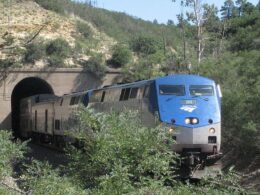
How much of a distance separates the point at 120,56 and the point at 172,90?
37622mm

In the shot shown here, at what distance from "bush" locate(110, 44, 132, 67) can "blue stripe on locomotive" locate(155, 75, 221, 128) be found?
120ft

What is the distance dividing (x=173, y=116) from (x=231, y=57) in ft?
47.2

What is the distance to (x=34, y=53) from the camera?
5419cm

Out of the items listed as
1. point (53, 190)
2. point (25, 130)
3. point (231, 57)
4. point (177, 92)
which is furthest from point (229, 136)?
point (25, 130)

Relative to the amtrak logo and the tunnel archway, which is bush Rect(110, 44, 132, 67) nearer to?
the tunnel archway

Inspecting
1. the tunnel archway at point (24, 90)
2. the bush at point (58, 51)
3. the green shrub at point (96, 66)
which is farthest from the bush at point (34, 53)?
the green shrub at point (96, 66)

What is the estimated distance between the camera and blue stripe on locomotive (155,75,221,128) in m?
18.0

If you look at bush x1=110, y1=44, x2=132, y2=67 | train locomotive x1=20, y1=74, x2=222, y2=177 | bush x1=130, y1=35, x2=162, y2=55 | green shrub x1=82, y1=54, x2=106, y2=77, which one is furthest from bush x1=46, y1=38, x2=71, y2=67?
train locomotive x1=20, y1=74, x2=222, y2=177

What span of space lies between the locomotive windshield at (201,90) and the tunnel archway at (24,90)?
35.9 metres

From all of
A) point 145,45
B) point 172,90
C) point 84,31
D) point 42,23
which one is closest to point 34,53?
point 42,23

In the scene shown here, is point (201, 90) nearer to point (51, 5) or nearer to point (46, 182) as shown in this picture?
point (46, 182)

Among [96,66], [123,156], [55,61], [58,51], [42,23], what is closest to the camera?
[123,156]

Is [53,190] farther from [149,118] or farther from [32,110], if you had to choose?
[32,110]

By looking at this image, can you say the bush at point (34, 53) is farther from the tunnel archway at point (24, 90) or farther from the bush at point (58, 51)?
the tunnel archway at point (24, 90)
